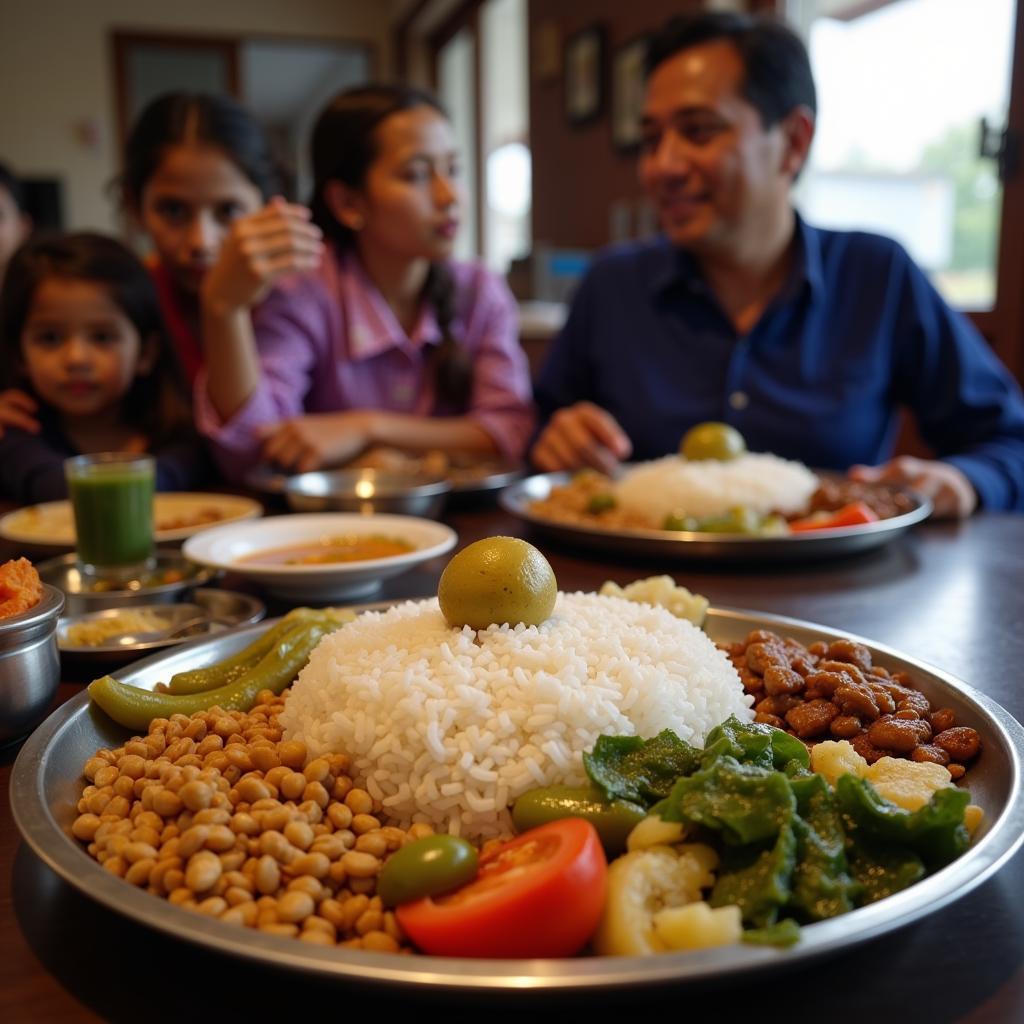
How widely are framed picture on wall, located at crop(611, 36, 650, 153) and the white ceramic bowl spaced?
4.46m

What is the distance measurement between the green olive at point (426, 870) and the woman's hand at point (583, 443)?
1863mm

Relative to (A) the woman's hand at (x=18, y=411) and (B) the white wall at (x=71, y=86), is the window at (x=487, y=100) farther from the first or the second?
(A) the woman's hand at (x=18, y=411)

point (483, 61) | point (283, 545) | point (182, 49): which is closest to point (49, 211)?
point (182, 49)

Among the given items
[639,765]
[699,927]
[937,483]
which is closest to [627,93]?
[937,483]

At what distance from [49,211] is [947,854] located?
31.7ft

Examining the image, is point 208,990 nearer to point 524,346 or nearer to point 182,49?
point 524,346

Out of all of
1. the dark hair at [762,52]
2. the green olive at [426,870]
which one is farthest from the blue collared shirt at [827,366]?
the green olive at [426,870]

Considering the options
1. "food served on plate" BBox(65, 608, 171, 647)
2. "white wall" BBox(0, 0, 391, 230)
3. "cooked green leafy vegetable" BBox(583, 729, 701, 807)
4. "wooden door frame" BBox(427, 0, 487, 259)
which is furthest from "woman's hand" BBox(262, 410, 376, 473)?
"white wall" BBox(0, 0, 391, 230)

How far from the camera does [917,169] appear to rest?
421cm

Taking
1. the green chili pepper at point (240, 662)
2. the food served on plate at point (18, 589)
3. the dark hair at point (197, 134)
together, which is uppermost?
the dark hair at point (197, 134)

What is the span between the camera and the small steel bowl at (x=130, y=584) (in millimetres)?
1488

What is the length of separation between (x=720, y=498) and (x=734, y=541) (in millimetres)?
415

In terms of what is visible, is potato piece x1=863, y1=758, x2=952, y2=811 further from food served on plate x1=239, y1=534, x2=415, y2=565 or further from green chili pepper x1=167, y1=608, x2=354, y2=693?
food served on plate x1=239, y1=534, x2=415, y2=565

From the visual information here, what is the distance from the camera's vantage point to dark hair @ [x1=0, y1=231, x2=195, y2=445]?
2.84 meters
